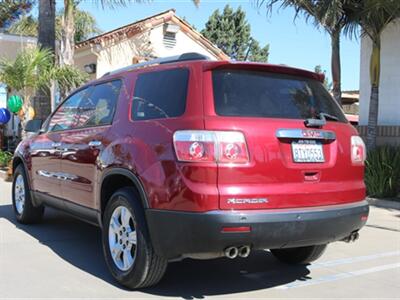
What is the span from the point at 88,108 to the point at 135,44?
1637 cm

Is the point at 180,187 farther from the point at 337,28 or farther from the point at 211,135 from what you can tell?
the point at 337,28

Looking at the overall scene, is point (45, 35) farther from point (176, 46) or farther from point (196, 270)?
point (196, 270)

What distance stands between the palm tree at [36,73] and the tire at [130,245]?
367 inches

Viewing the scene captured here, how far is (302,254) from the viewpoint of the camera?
560cm

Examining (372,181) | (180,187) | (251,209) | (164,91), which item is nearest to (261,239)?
(251,209)

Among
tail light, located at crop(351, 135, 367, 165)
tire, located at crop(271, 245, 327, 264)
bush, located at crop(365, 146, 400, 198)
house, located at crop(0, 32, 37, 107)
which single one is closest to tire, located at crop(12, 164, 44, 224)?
tire, located at crop(271, 245, 327, 264)

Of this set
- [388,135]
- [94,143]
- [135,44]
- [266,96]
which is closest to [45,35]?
[135,44]

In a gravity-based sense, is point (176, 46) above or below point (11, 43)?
below

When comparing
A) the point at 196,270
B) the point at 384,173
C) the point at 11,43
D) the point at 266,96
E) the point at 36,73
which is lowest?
the point at 196,270

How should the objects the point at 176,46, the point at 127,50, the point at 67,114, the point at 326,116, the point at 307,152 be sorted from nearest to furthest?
the point at 307,152 → the point at 326,116 → the point at 67,114 → the point at 127,50 → the point at 176,46

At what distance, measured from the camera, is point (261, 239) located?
4109 millimetres

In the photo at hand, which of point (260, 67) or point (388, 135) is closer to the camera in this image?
point (260, 67)

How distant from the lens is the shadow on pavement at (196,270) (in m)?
4.84

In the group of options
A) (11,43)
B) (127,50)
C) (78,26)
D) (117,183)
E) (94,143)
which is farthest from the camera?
(78,26)
